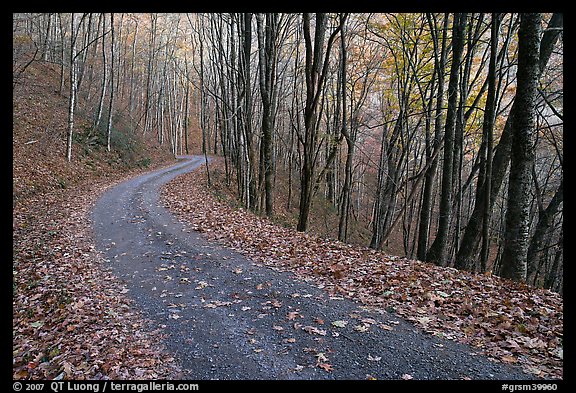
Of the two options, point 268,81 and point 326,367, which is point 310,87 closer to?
point 268,81

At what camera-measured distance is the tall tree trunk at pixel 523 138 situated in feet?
19.9

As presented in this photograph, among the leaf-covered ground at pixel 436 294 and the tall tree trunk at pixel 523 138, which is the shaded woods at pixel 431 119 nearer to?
the tall tree trunk at pixel 523 138

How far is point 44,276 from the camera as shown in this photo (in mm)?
6750

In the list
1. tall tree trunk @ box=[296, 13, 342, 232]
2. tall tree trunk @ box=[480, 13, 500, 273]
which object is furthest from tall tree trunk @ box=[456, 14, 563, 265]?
tall tree trunk @ box=[296, 13, 342, 232]

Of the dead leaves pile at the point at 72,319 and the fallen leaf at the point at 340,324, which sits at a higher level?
the fallen leaf at the point at 340,324

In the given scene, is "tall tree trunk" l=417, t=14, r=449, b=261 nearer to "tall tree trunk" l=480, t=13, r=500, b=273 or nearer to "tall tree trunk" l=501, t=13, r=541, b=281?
"tall tree trunk" l=480, t=13, r=500, b=273

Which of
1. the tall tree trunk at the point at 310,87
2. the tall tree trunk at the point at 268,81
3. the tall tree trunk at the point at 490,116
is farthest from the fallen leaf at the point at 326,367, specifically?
the tall tree trunk at the point at 268,81

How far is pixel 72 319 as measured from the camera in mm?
5051

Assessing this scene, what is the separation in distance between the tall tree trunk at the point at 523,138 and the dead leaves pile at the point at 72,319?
6616mm

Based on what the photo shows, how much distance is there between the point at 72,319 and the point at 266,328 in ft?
9.92

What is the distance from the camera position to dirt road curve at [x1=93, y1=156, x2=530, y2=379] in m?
3.71
